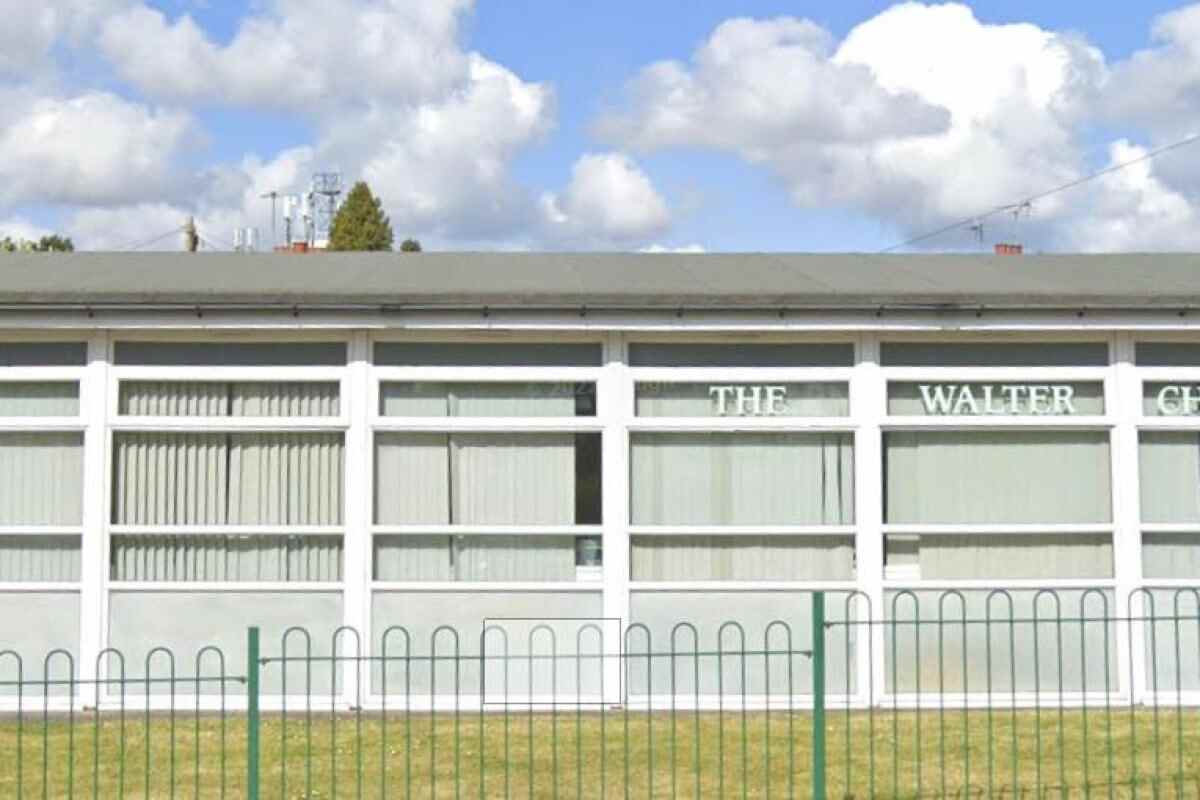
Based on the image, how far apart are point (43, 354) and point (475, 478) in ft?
10.3

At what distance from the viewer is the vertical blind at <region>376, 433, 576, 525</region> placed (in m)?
11.5

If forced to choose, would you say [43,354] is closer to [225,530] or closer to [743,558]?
[225,530]

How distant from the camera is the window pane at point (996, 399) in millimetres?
11477

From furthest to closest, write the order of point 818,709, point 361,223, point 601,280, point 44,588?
point 361,223, point 601,280, point 44,588, point 818,709

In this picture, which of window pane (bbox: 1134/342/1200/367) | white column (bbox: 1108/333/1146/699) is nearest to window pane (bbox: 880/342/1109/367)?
white column (bbox: 1108/333/1146/699)

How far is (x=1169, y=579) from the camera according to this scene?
11.4 m

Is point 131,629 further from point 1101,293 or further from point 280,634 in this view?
point 1101,293

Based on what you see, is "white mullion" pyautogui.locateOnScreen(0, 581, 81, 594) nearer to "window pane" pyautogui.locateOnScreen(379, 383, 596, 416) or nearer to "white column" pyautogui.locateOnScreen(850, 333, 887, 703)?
"window pane" pyautogui.locateOnScreen(379, 383, 596, 416)

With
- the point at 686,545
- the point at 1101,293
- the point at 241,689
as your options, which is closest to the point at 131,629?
the point at 241,689

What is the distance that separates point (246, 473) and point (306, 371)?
87cm

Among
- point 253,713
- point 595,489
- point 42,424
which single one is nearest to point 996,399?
point 595,489

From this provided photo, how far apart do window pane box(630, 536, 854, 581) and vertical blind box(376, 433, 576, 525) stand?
25.8 inches

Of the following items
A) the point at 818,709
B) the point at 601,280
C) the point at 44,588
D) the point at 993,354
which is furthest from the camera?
the point at 601,280

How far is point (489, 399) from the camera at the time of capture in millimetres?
11492
